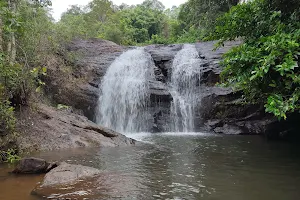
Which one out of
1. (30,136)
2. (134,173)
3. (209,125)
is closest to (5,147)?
(30,136)

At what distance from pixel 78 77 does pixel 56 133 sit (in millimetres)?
6899

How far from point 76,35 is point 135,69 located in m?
5.46

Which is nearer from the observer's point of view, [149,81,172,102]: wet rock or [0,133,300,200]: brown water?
[0,133,300,200]: brown water

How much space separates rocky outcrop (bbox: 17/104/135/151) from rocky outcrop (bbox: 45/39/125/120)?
4.25m

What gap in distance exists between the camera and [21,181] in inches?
194

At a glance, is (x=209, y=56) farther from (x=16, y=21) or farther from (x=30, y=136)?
(x=16, y=21)

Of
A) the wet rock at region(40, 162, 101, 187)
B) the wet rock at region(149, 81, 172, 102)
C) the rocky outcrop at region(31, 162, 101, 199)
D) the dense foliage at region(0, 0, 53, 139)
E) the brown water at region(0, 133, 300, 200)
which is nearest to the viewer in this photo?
the rocky outcrop at region(31, 162, 101, 199)

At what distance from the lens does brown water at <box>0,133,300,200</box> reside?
4399 mm

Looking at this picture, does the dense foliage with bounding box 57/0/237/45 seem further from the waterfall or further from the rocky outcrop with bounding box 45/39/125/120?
the waterfall

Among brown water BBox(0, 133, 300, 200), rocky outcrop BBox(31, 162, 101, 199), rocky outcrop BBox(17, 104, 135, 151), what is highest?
rocky outcrop BBox(17, 104, 135, 151)

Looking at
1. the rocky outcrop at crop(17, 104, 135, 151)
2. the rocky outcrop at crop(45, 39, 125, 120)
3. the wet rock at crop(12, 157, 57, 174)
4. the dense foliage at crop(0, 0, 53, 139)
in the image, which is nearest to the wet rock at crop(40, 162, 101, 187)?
the wet rock at crop(12, 157, 57, 174)

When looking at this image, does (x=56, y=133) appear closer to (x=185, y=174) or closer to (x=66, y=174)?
(x=66, y=174)

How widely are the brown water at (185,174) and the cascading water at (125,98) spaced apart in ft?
19.8

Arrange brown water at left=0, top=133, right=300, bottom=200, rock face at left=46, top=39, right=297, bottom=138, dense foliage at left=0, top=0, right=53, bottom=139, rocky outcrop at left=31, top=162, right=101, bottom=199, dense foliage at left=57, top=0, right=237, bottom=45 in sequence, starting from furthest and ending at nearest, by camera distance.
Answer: dense foliage at left=57, top=0, right=237, bottom=45 < rock face at left=46, top=39, right=297, bottom=138 < dense foliage at left=0, top=0, right=53, bottom=139 < brown water at left=0, top=133, right=300, bottom=200 < rocky outcrop at left=31, top=162, right=101, bottom=199
